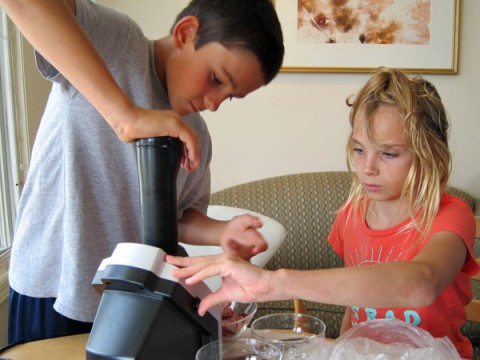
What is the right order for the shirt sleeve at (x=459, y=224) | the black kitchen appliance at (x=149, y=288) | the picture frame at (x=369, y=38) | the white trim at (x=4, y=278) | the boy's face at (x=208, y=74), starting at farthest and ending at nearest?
the picture frame at (x=369, y=38) < the white trim at (x=4, y=278) < the shirt sleeve at (x=459, y=224) < the boy's face at (x=208, y=74) < the black kitchen appliance at (x=149, y=288)

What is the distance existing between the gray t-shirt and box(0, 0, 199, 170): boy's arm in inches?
7.4

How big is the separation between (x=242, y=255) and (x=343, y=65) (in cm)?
184

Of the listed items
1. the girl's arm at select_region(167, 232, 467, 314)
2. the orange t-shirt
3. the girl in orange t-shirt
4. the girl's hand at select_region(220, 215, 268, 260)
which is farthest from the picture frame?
the girl's arm at select_region(167, 232, 467, 314)

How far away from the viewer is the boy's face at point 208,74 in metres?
0.83

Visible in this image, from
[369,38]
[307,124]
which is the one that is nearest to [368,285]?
[307,124]

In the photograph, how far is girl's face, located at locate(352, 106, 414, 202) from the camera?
1.09 metres

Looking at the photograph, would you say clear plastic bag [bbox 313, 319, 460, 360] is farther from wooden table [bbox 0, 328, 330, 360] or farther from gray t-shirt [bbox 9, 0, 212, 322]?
gray t-shirt [bbox 9, 0, 212, 322]

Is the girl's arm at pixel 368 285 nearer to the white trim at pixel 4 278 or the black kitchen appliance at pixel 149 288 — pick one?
the black kitchen appliance at pixel 149 288

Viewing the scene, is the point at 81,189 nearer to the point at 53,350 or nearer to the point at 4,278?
the point at 53,350

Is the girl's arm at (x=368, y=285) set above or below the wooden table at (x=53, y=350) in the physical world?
above

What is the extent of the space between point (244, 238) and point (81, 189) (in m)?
0.30

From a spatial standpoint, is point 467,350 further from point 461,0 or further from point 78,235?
point 461,0

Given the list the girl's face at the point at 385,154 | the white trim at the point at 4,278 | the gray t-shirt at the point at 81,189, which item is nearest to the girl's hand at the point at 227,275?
the gray t-shirt at the point at 81,189

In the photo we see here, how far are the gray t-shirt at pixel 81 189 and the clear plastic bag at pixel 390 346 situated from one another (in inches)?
16.9
